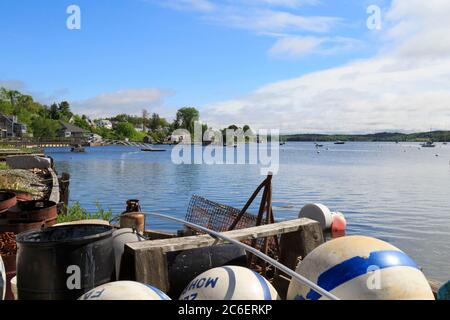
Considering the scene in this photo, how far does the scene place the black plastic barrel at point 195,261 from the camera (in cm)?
532

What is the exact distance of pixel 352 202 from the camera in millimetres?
34656

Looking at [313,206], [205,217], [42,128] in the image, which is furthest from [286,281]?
[42,128]

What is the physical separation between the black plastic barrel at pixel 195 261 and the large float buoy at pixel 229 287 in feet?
4.49

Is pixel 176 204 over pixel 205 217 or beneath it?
beneath

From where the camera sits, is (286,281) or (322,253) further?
(286,281)

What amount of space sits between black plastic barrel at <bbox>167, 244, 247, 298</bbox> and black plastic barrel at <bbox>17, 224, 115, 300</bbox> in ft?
4.38

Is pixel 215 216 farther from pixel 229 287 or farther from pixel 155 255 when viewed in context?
pixel 229 287

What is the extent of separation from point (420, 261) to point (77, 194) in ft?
105

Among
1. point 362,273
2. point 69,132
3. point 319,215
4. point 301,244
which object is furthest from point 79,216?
point 69,132

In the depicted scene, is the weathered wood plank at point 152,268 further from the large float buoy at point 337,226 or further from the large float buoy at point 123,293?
the large float buoy at point 337,226

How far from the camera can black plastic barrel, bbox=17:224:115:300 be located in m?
3.85

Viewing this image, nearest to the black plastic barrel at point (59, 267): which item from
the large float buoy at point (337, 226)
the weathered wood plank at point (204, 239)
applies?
the weathered wood plank at point (204, 239)
